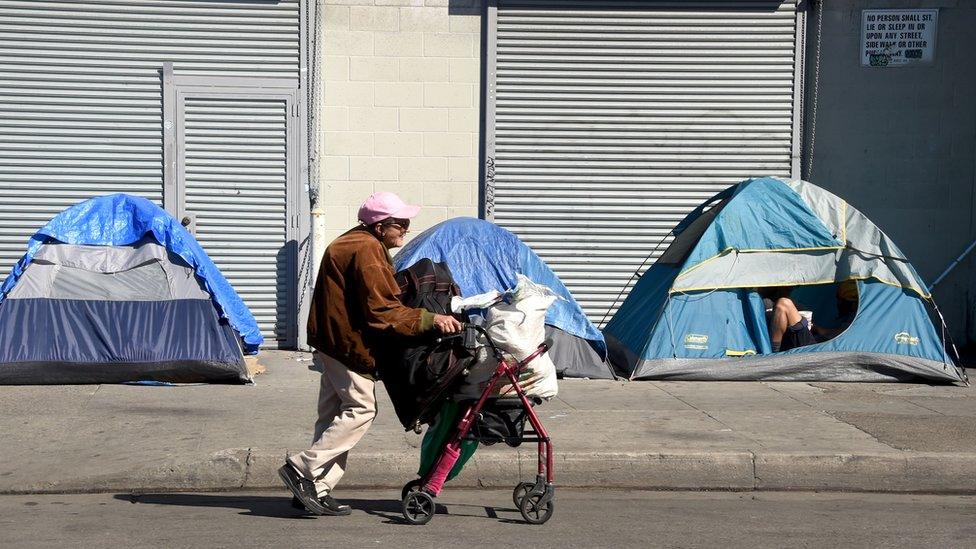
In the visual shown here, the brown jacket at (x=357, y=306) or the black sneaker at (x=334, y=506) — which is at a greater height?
the brown jacket at (x=357, y=306)

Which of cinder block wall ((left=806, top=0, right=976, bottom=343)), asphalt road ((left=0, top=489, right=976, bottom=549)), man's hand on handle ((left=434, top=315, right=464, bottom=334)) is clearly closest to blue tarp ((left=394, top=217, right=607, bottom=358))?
asphalt road ((left=0, top=489, right=976, bottom=549))

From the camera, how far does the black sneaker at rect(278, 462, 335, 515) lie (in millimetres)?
5680

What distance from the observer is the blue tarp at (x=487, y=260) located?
1001 centimetres

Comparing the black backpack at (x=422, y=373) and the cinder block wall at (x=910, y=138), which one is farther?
the cinder block wall at (x=910, y=138)

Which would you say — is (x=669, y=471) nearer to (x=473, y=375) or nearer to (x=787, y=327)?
(x=473, y=375)

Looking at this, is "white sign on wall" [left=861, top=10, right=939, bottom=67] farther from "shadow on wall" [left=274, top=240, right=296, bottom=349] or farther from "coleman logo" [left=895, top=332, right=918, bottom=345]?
"shadow on wall" [left=274, top=240, right=296, bottom=349]

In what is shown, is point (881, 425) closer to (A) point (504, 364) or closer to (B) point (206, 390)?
(A) point (504, 364)

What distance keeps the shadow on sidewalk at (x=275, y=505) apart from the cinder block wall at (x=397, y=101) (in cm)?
566

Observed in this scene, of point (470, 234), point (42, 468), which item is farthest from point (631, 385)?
point (42, 468)

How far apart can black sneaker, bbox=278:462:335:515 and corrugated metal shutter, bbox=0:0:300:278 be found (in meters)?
6.60

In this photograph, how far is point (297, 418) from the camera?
8055 millimetres

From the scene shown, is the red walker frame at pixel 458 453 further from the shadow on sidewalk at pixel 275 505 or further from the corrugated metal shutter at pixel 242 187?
the corrugated metal shutter at pixel 242 187

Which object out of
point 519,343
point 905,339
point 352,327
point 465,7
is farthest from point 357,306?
point 465,7

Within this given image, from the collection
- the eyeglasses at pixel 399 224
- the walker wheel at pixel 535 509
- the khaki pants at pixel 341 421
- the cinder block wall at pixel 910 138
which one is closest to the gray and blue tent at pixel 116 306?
the khaki pants at pixel 341 421
